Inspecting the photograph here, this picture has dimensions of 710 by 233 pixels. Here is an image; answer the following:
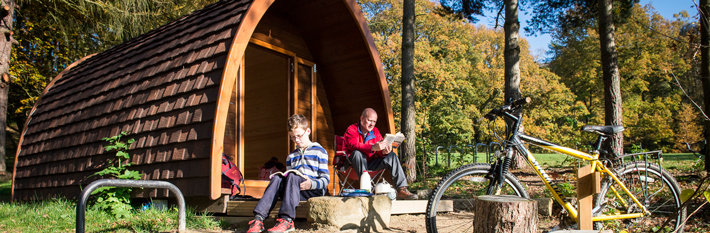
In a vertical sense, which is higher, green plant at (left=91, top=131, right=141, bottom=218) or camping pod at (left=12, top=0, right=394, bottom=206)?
camping pod at (left=12, top=0, right=394, bottom=206)

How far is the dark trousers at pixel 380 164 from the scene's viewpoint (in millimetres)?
4750

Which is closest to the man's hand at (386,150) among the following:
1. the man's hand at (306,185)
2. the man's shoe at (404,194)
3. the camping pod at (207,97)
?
the man's shoe at (404,194)

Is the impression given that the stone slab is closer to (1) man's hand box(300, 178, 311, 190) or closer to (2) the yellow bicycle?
(1) man's hand box(300, 178, 311, 190)

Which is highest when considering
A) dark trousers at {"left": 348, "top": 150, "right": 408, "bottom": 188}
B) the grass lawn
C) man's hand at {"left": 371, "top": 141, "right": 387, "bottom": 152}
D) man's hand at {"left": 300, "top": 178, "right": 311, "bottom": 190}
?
man's hand at {"left": 371, "top": 141, "right": 387, "bottom": 152}

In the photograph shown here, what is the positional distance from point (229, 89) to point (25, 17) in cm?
1233

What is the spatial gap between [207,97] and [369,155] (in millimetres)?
1769

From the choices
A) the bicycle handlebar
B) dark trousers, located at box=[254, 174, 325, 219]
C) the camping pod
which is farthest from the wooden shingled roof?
the bicycle handlebar

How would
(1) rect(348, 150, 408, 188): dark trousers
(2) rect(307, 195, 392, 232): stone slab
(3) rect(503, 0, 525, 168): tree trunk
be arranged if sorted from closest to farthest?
1. (2) rect(307, 195, 392, 232): stone slab
2. (1) rect(348, 150, 408, 188): dark trousers
3. (3) rect(503, 0, 525, 168): tree trunk

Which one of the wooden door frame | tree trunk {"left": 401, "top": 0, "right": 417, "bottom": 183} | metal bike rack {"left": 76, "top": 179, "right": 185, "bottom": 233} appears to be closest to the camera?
metal bike rack {"left": 76, "top": 179, "right": 185, "bottom": 233}

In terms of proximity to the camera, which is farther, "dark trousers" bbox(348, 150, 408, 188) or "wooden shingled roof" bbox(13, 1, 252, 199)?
"dark trousers" bbox(348, 150, 408, 188)

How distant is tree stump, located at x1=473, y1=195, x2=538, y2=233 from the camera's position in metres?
2.61

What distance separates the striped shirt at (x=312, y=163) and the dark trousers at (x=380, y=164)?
0.69 metres

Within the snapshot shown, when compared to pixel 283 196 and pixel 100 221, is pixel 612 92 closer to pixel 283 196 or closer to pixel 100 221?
pixel 283 196

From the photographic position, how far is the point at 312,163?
4.03m
